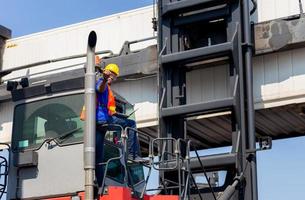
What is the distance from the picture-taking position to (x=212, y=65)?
28.8 feet

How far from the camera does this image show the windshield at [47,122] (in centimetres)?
593

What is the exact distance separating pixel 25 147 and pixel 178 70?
3.06m

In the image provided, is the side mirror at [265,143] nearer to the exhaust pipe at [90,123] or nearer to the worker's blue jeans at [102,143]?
the worker's blue jeans at [102,143]

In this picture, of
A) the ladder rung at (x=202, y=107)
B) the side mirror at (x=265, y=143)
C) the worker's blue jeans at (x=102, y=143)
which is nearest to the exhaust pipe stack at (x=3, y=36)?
the ladder rung at (x=202, y=107)

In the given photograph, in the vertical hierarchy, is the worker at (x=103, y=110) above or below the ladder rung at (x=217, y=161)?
above

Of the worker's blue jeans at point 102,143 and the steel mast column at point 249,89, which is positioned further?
the steel mast column at point 249,89

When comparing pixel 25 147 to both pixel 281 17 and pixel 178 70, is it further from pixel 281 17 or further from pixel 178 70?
pixel 281 17

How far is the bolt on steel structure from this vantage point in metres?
7.75

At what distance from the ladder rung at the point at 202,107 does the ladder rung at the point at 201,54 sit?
670mm

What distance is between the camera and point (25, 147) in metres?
6.18

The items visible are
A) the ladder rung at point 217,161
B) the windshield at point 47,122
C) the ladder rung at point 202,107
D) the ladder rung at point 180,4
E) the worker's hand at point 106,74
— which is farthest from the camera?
the ladder rung at point 180,4

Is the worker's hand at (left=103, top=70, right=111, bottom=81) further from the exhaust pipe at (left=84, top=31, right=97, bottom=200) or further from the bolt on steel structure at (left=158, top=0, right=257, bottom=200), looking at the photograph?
the bolt on steel structure at (left=158, top=0, right=257, bottom=200)

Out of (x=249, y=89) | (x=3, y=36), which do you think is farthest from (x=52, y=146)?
(x=3, y=36)

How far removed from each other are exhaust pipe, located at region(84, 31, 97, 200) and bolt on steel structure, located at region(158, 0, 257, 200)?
2.45 meters
